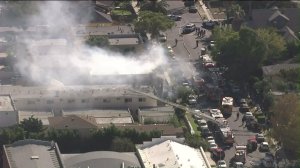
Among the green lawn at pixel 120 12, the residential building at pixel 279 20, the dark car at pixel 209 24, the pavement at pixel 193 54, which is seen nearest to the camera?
the pavement at pixel 193 54

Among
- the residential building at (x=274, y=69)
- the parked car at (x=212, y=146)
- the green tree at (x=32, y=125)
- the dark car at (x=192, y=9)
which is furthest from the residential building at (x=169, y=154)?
the dark car at (x=192, y=9)

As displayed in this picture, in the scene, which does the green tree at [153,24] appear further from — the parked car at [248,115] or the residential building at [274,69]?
the parked car at [248,115]

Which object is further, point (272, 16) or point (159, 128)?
point (272, 16)

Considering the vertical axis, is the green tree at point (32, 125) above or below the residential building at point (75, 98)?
below

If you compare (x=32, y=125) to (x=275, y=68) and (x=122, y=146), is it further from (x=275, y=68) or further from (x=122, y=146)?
(x=275, y=68)

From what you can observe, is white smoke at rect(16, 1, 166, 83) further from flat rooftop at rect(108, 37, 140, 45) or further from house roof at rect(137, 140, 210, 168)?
house roof at rect(137, 140, 210, 168)

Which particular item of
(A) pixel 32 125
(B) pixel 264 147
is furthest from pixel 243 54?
(A) pixel 32 125

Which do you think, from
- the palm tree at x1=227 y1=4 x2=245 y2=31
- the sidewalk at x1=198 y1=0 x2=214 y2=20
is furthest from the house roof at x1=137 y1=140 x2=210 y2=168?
the sidewalk at x1=198 y1=0 x2=214 y2=20
